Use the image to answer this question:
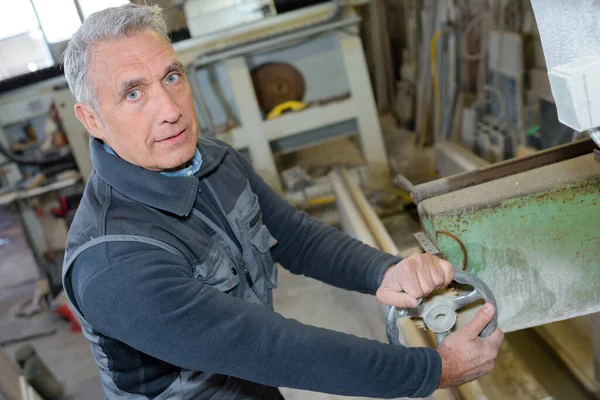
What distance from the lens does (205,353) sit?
844 mm

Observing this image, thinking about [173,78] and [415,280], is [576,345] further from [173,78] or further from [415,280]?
[173,78]

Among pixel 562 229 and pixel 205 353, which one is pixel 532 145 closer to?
pixel 562 229

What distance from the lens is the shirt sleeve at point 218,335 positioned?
833 millimetres

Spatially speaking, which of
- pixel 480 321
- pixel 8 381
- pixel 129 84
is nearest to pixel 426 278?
pixel 480 321

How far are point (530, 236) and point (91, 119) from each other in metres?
0.95

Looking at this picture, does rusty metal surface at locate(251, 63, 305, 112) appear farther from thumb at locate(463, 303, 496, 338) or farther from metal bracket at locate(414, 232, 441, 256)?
thumb at locate(463, 303, 496, 338)

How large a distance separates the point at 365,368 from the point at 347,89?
118 inches

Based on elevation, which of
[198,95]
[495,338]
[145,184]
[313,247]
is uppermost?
[145,184]

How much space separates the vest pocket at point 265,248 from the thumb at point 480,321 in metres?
0.50

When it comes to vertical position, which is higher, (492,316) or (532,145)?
(492,316)

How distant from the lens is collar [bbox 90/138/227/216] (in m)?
0.98

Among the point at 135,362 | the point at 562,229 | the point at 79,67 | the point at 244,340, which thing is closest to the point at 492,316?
the point at 562,229

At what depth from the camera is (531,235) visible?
101cm

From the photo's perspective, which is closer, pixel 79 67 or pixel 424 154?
pixel 79 67
